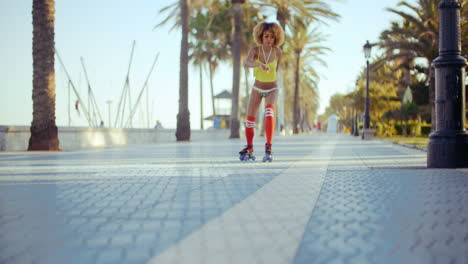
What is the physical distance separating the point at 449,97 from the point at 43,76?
29.7 ft

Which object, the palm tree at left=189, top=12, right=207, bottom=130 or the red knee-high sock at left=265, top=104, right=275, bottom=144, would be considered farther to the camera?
the palm tree at left=189, top=12, right=207, bottom=130

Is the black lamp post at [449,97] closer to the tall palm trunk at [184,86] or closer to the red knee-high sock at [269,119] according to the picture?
the red knee-high sock at [269,119]

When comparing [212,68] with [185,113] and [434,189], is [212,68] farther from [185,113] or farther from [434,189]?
[434,189]

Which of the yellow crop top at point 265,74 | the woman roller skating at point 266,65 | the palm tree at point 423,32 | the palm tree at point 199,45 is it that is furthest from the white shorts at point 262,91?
the palm tree at point 199,45

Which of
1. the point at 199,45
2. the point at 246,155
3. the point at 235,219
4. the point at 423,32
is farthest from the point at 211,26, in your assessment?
the point at 235,219

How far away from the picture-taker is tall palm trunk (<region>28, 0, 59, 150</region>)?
11.7 meters

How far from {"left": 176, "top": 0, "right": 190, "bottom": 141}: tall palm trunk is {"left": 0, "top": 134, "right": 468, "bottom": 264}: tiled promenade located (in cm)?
1729

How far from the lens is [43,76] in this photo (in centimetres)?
1180

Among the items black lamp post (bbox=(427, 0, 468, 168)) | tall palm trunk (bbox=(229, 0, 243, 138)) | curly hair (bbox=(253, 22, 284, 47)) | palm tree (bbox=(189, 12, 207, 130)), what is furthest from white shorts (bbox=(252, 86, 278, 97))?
palm tree (bbox=(189, 12, 207, 130))

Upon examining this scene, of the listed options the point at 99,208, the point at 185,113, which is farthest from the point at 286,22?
the point at 99,208

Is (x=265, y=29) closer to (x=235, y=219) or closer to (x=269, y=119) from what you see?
(x=269, y=119)

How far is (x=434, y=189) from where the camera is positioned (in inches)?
170

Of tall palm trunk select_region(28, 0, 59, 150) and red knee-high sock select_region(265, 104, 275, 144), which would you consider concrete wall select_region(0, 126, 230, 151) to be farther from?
red knee-high sock select_region(265, 104, 275, 144)

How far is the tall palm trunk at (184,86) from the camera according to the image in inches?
869
